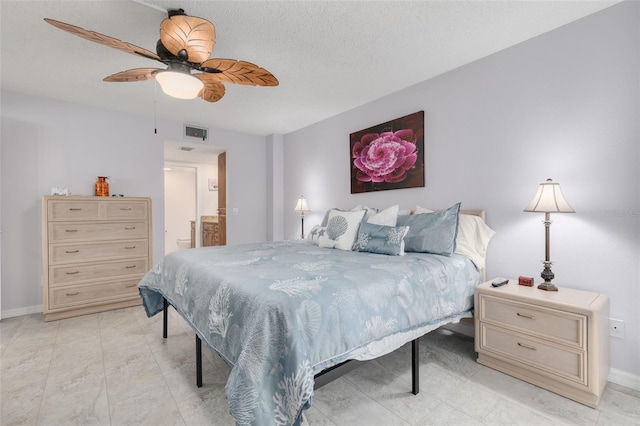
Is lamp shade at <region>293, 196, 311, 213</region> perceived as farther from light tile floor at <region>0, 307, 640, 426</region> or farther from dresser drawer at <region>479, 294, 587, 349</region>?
dresser drawer at <region>479, 294, 587, 349</region>

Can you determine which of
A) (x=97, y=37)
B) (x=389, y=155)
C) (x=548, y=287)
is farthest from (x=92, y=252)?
(x=548, y=287)

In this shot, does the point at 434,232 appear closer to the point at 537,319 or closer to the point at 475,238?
the point at 475,238

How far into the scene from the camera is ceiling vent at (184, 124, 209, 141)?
4.40m

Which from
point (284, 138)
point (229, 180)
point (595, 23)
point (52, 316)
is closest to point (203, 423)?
point (52, 316)

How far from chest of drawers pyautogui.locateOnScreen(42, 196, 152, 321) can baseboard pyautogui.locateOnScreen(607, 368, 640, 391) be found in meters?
4.32

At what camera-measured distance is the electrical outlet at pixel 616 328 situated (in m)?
1.90

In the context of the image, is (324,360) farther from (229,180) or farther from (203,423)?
(229,180)

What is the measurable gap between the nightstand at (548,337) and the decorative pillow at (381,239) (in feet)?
2.09

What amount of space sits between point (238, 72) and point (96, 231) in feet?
8.54

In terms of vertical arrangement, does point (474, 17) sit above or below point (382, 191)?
above

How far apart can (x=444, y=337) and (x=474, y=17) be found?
252 cm

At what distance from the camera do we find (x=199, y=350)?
1819 millimetres

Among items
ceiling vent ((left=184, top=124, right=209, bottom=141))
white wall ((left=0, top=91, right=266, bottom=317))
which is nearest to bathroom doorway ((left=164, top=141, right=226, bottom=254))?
ceiling vent ((left=184, top=124, right=209, bottom=141))

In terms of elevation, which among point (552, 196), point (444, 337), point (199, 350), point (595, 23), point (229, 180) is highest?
point (595, 23)
